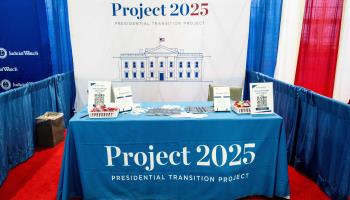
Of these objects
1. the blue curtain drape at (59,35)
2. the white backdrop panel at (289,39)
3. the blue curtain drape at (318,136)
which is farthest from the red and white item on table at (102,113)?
the white backdrop panel at (289,39)

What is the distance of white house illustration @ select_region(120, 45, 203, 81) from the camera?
3.86m

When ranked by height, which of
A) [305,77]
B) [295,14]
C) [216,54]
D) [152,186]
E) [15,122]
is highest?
[295,14]

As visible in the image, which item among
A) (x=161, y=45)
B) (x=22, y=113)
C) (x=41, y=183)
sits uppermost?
(x=161, y=45)

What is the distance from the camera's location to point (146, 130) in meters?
2.02

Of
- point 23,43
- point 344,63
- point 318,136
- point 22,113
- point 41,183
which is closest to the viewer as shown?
point 318,136

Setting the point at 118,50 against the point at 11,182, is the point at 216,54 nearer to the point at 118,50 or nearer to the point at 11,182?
the point at 118,50

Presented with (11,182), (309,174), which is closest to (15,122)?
(11,182)

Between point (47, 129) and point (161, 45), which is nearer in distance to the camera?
point (47, 129)

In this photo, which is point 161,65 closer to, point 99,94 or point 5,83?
point 99,94

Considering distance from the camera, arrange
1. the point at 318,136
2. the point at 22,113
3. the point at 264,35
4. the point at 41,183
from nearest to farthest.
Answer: the point at 318,136 < the point at 41,183 < the point at 22,113 < the point at 264,35

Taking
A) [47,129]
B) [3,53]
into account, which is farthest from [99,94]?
[3,53]

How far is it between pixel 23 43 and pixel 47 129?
6.54 feet

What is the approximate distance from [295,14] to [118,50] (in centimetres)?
290

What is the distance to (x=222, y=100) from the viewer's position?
2.24 m
